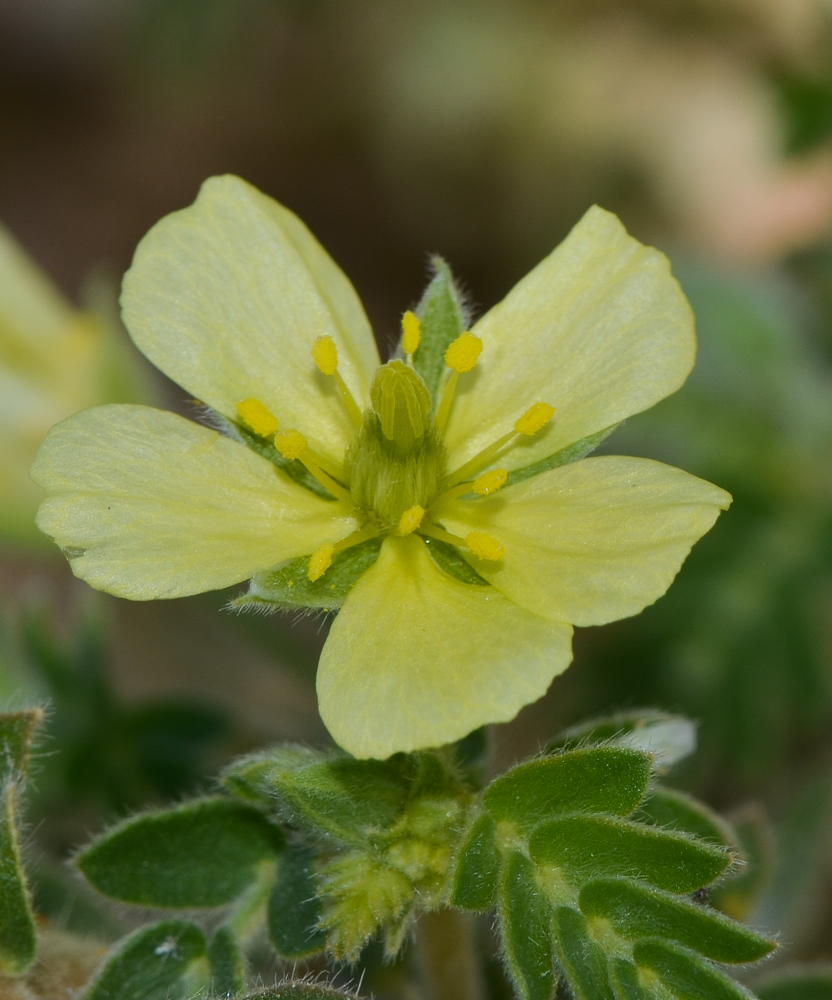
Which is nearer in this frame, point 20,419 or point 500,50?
point 20,419

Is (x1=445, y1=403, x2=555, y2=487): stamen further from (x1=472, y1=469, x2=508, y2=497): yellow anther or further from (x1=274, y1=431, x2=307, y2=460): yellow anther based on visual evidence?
(x1=274, y1=431, x2=307, y2=460): yellow anther

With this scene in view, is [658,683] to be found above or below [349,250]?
above

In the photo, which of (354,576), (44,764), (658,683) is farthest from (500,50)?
(354,576)

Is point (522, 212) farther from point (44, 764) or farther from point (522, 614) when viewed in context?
point (522, 614)

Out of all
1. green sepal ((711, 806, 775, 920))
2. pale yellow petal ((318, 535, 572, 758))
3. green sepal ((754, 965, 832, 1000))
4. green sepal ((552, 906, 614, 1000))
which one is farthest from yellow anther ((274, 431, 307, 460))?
green sepal ((754, 965, 832, 1000))

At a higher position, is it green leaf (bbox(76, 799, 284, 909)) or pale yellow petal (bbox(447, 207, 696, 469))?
pale yellow petal (bbox(447, 207, 696, 469))

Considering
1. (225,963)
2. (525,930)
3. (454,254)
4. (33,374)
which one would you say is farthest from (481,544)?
(454,254)
